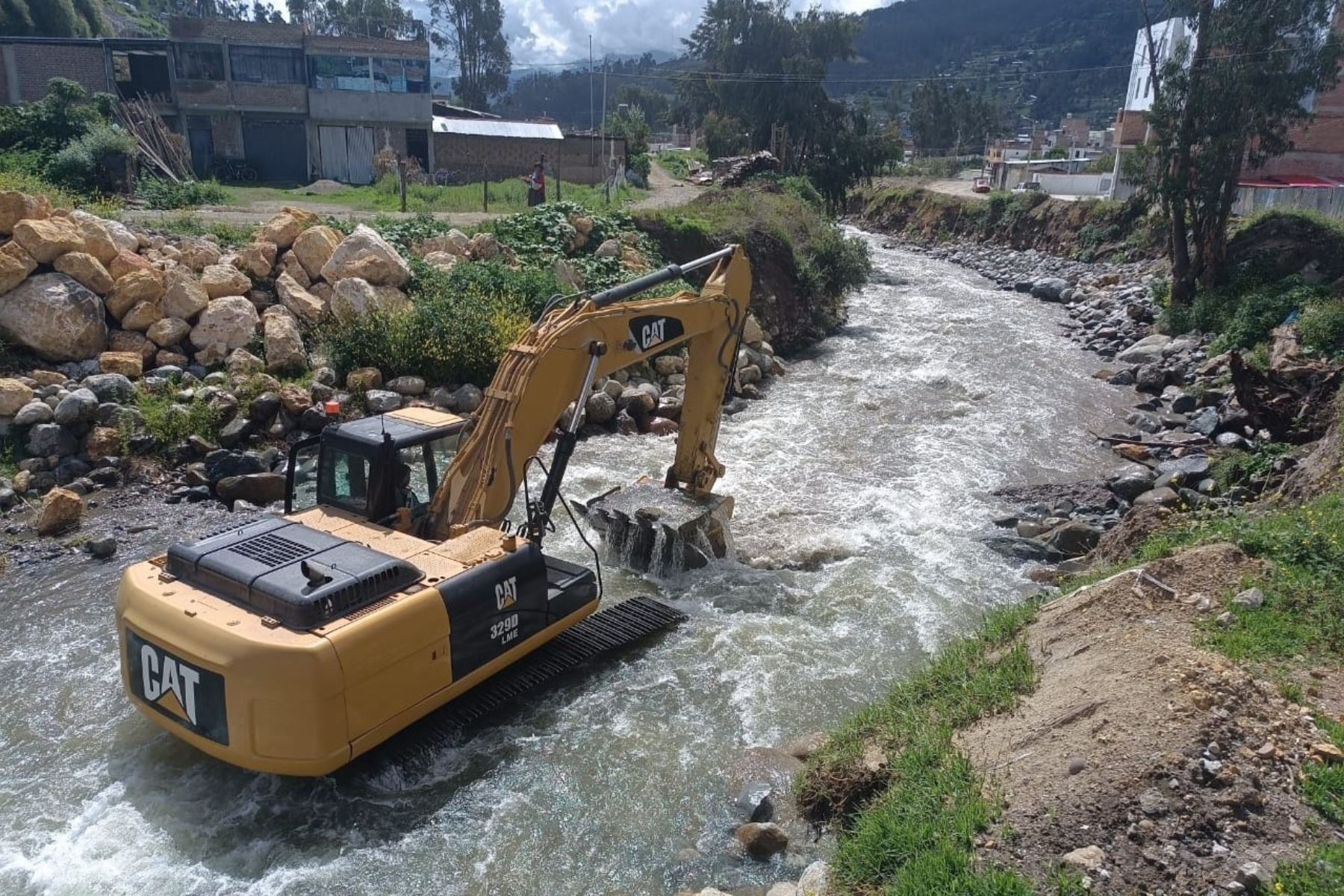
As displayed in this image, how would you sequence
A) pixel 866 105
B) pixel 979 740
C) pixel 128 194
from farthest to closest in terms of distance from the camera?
1. pixel 866 105
2. pixel 128 194
3. pixel 979 740

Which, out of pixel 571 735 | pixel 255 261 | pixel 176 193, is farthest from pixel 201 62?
pixel 571 735

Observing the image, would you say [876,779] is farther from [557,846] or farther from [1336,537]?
[1336,537]

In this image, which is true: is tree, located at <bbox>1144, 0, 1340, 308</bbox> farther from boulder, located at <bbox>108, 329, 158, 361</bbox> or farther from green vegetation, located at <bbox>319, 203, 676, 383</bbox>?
boulder, located at <bbox>108, 329, 158, 361</bbox>

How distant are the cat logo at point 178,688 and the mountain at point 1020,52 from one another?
140 m

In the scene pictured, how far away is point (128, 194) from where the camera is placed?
74.5 feet

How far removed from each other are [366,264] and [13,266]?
490cm

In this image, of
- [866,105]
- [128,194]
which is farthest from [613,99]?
[128,194]

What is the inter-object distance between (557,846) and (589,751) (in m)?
0.99

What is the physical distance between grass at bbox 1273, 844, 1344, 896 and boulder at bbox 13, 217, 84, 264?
15.6 meters

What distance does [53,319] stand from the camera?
13.1 m

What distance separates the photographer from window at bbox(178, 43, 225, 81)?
3275cm

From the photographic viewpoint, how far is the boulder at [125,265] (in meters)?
14.3

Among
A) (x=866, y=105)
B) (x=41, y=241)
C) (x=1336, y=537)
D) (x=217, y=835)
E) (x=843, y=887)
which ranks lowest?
(x=217, y=835)

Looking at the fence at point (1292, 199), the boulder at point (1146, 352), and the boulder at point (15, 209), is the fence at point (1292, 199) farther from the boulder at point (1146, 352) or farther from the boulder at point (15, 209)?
the boulder at point (15, 209)
